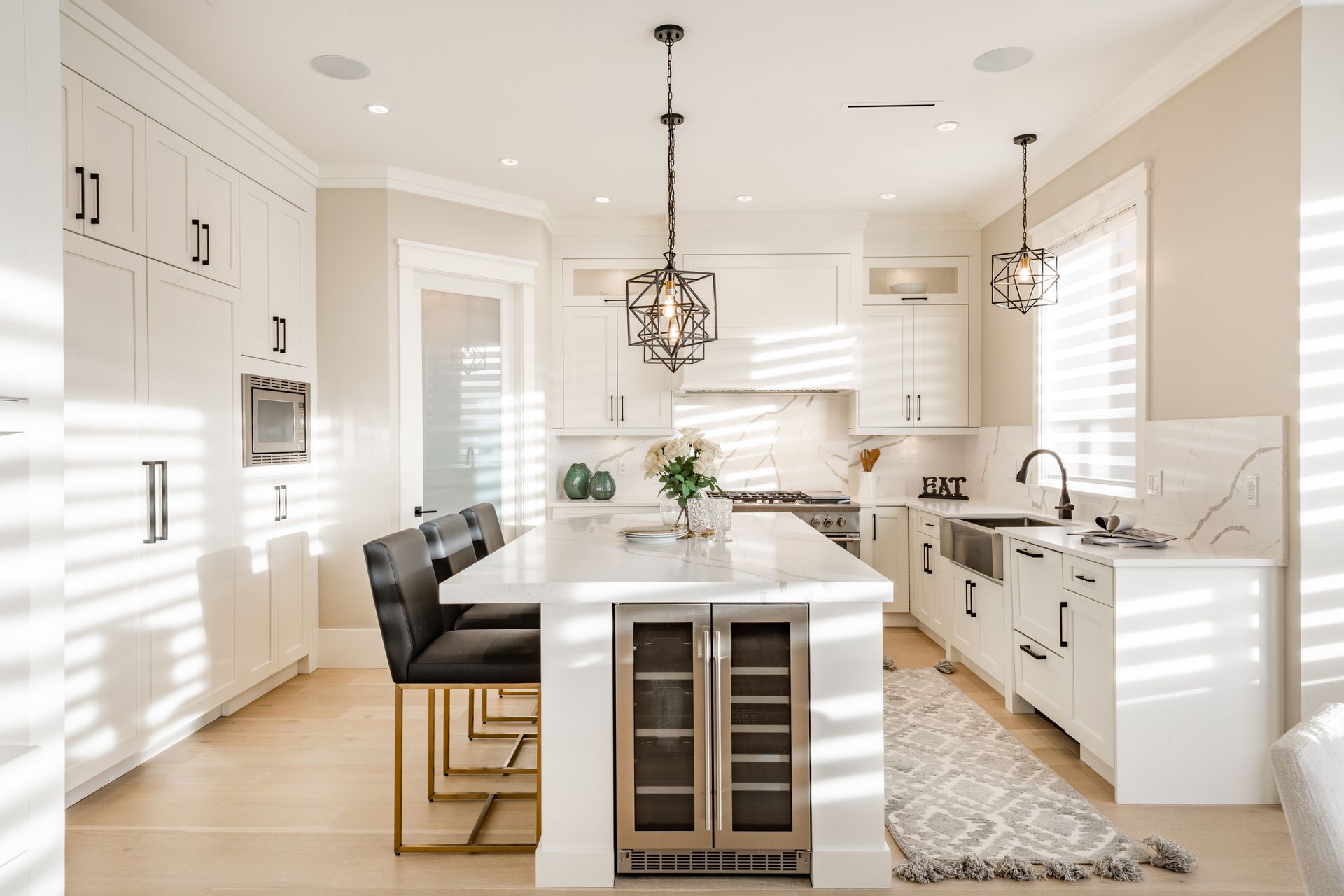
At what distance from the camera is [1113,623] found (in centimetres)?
264

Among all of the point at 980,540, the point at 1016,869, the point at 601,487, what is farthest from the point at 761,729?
the point at 601,487

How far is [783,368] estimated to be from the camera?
16.8 feet

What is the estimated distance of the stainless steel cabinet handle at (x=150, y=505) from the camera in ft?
9.62

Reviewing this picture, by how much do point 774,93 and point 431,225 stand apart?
85.3 inches

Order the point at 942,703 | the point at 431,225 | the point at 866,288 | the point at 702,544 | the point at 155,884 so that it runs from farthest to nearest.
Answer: the point at 866,288
the point at 431,225
the point at 942,703
the point at 702,544
the point at 155,884

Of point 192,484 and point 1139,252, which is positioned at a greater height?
point 1139,252

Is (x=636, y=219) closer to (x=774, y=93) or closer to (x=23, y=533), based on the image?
(x=774, y=93)

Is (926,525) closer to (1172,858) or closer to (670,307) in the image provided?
(1172,858)

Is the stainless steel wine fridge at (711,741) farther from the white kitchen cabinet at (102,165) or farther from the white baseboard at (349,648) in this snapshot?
the white baseboard at (349,648)

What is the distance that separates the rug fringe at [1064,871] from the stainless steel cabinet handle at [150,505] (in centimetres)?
333

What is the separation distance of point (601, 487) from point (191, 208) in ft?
9.45

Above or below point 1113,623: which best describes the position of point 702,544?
above

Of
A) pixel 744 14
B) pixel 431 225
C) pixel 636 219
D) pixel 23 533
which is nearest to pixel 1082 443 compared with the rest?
Result: pixel 744 14

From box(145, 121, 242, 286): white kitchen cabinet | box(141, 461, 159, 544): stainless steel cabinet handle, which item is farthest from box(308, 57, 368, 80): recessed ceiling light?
box(141, 461, 159, 544): stainless steel cabinet handle
